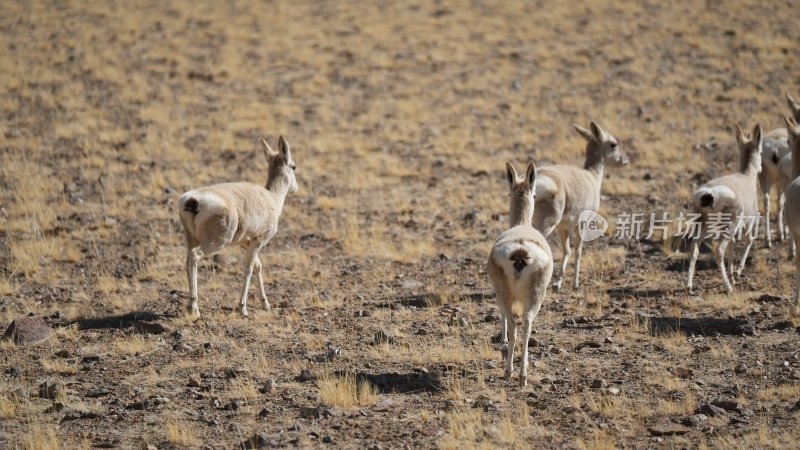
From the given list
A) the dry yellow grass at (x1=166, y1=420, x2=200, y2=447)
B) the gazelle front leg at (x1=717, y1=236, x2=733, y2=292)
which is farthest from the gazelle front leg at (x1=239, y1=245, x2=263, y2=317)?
the gazelle front leg at (x1=717, y1=236, x2=733, y2=292)

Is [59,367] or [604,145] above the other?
[604,145]

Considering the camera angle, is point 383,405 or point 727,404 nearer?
point 727,404

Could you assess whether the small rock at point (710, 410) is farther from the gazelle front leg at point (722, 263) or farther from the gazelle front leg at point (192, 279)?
the gazelle front leg at point (192, 279)

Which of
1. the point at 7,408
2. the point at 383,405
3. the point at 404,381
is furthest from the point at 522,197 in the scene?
the point at 7,408

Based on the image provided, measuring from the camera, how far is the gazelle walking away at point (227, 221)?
36.7 ft

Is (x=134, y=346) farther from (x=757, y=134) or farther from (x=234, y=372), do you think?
(x=757, y=134)

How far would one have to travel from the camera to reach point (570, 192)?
12664 mm

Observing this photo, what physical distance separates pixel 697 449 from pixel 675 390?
136 cm

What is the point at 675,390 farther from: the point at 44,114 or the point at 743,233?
the point at 44,114

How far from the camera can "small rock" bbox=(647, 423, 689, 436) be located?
315 inches

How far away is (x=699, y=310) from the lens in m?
11.7

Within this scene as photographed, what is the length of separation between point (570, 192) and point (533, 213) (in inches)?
38.1

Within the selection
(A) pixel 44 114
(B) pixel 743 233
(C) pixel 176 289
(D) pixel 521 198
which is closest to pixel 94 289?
(C) pixel 176 289

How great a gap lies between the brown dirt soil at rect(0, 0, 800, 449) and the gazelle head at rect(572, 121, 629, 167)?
157cm
